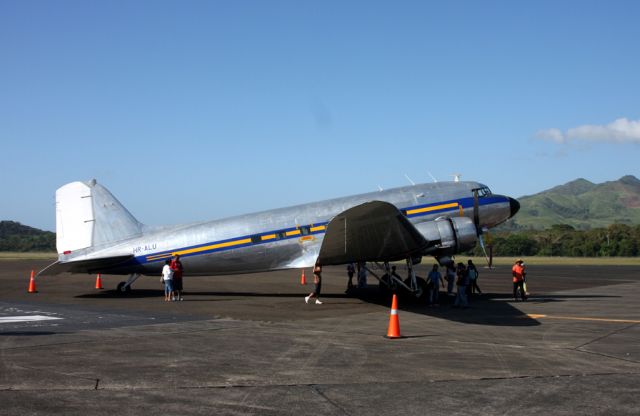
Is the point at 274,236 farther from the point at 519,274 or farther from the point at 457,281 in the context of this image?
the point at 519,274

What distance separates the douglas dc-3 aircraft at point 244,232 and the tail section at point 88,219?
0.11 ft

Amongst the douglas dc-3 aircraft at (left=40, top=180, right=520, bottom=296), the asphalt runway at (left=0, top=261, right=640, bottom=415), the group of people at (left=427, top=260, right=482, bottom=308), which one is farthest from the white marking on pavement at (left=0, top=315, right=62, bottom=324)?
the group of people at (left=427, top=260, right=482, bottom=308)

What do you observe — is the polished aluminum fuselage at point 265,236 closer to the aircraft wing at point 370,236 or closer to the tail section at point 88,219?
the tail section at point 88,219

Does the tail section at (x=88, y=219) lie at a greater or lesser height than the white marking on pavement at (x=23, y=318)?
greater

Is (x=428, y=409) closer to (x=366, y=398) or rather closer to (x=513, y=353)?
(x=366, y=398)

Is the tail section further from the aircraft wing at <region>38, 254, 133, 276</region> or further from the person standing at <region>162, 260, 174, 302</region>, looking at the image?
the person standing at <region>162, 260, 174, 302</region>

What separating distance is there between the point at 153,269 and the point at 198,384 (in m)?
14.9

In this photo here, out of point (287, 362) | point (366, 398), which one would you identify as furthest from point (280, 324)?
point (366, 398)

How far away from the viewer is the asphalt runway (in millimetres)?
7500

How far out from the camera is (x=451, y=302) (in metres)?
21.3

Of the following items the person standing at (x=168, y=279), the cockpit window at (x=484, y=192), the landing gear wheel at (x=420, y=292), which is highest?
the cockpit window at (x=484, y=192)

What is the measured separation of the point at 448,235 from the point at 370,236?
4116 millimetres

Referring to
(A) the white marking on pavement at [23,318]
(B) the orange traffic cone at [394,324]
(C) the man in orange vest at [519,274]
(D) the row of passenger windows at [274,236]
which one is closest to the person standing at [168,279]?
(D) the row of passenger windows at [274,236]

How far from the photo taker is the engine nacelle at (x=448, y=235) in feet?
68.5
